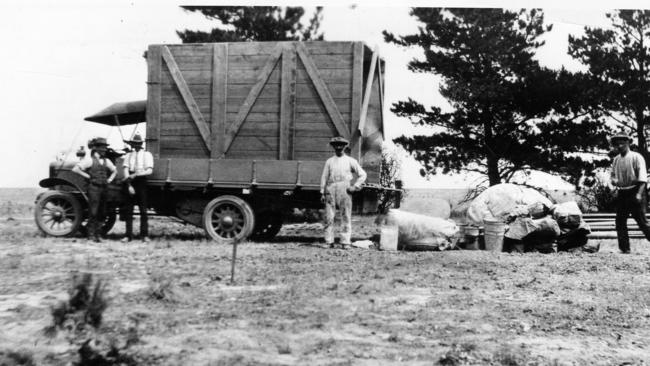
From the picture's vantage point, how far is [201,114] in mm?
10008

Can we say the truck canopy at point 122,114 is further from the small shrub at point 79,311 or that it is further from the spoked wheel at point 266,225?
the small shrub at point 79,311

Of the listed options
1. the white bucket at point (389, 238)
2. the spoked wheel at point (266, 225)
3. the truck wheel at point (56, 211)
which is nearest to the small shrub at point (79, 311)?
the white bucket at point (389, 238)

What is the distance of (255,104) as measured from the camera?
986 cm

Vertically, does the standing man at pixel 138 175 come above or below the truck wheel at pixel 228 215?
above

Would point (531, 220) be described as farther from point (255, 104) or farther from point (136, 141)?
point (136, 141)

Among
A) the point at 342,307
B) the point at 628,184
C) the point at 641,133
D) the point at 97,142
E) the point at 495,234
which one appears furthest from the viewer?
the point at 641,133

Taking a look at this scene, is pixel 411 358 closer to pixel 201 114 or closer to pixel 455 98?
pixel 201 114

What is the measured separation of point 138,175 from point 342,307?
5572 millimetres

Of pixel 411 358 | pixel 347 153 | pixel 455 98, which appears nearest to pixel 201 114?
pixel 347 153

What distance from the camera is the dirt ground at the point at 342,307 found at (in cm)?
400

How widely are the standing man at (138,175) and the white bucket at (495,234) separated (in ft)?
17.9

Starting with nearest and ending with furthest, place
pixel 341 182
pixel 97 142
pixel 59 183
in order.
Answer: pixel 341 182, pixel 97 142, pixel 59 183

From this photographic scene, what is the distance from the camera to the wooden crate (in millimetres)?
9531

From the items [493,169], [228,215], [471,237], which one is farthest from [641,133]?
[228,215]
